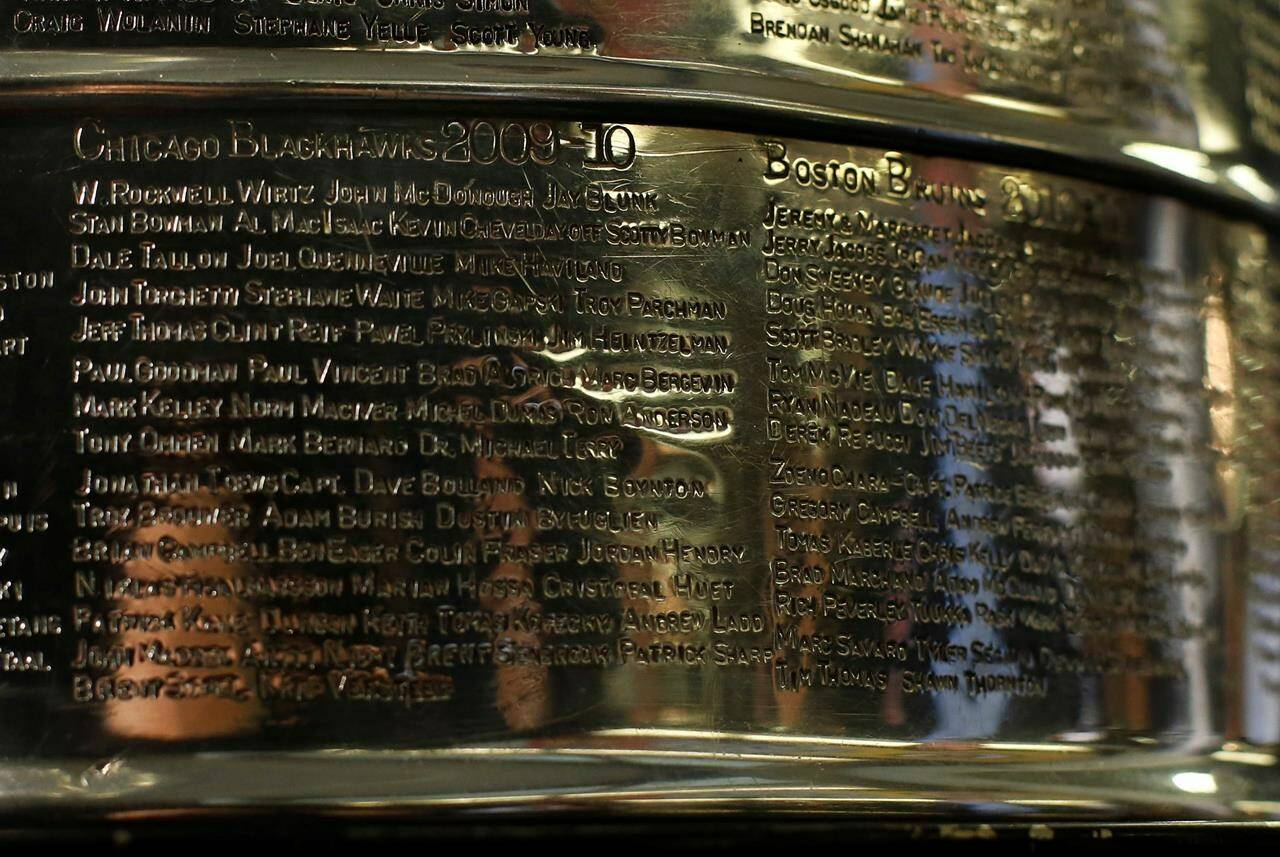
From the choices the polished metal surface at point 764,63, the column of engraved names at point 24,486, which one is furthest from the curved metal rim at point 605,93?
the column of engraved names at point 24,486

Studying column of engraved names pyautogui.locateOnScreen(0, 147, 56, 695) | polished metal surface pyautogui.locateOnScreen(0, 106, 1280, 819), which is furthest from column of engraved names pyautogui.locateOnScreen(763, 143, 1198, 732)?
column of engraved names pyautogui.locateOnScreen(0, 147, 56, 695)

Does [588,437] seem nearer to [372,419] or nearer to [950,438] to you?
[372,419]

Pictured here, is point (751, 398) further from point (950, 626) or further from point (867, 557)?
point (950, 626)

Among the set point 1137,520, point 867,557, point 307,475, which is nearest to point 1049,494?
point 1137,520

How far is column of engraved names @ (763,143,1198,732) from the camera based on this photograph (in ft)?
4.58

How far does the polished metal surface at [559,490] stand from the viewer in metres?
1.29

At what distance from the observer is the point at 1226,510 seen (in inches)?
62.2

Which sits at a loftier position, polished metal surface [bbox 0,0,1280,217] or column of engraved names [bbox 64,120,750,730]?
polished metal surface [bbox 0,0,1280,217]

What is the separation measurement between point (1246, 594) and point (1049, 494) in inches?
12.6

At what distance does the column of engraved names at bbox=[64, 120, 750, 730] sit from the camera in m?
1.29

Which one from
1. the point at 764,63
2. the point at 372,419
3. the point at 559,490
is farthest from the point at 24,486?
the point at 764,63

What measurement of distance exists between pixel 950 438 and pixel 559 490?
0.45 m

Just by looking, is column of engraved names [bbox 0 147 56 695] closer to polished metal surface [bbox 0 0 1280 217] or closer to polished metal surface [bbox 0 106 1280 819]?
polished metal surface [bbox 0 106 1280 819]

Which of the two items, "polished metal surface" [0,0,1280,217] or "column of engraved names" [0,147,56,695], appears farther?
"polished metal surface" [0,0,1280,217]
